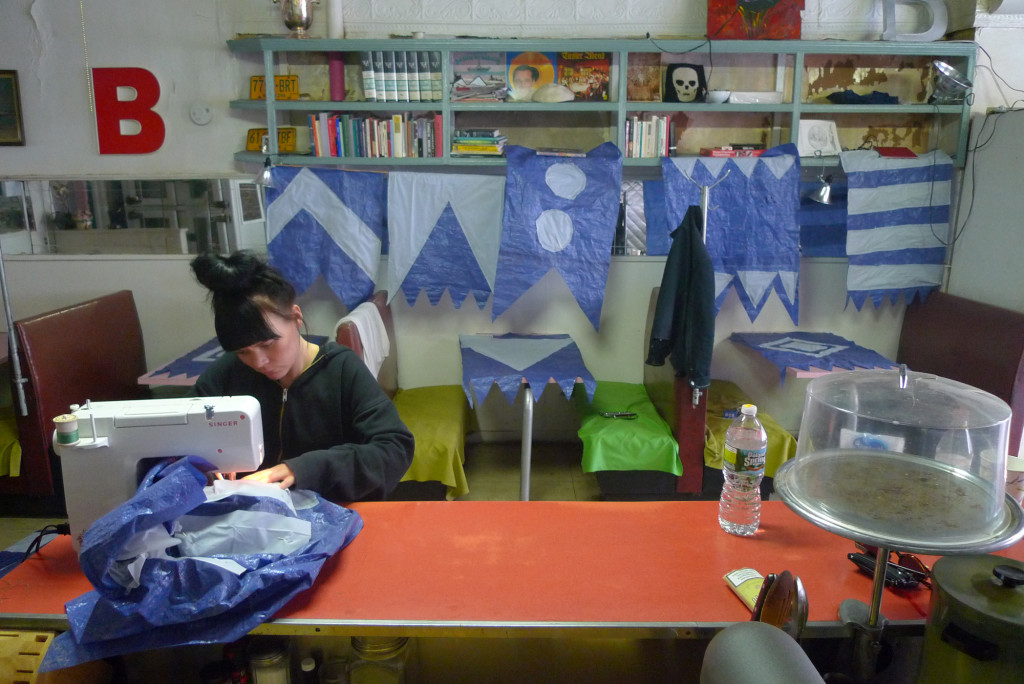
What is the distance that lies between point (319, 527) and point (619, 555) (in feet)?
2.02

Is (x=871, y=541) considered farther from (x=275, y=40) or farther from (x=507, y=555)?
(x=275, y=40)

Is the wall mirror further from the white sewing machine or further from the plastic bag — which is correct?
the plastic bag

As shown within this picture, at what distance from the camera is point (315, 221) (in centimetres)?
361

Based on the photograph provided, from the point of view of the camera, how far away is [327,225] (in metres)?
3.62

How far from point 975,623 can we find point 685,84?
3.13 m

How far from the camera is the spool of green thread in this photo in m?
1.30

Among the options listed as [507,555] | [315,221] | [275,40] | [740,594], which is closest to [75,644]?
[507,555]

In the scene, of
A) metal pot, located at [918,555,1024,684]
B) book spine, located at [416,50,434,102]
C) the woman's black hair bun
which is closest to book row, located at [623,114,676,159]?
book spine, located at [416,50,434,102]

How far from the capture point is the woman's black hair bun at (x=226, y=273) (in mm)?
1659

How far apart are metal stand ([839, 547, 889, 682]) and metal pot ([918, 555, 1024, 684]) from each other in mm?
112

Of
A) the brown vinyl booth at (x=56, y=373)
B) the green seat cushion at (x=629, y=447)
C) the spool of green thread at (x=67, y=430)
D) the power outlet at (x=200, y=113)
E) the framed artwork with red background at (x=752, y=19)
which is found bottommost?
the green seat cushion at (x=629, y=447)

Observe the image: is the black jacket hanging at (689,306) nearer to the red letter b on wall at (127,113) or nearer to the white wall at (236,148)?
the white wall at (236,148)

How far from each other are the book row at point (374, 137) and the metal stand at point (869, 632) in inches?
117

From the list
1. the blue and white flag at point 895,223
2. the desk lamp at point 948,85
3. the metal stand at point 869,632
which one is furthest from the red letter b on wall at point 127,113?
the desk lamp at point 948,85
